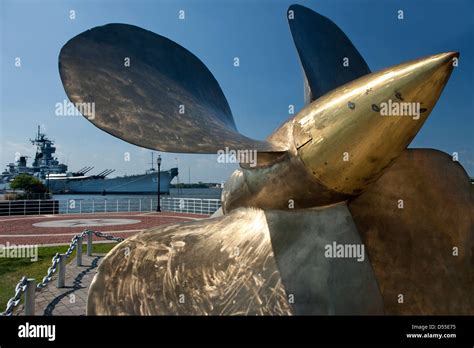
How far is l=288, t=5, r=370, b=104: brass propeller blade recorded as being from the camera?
3834 millimetres

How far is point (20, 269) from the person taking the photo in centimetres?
718

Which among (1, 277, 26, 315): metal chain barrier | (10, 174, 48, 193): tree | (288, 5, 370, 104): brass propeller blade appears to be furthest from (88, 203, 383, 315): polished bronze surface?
(10, 174, 48, 193): tree

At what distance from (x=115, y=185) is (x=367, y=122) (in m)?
67.5

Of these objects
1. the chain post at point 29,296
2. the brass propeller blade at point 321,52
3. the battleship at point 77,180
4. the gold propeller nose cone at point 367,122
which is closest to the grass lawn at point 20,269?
the chain post at point 29,296

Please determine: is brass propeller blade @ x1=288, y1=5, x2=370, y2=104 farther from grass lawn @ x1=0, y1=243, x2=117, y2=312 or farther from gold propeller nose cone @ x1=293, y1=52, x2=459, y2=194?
grass lawn @ x1=0, y1=243, x2=117, y2=312

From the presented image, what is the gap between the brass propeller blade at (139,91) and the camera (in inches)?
94.6

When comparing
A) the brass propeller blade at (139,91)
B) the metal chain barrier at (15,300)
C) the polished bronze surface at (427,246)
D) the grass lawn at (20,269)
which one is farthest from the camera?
the grass lawn at (20,269)

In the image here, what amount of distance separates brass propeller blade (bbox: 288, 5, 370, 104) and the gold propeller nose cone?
4.29 feet

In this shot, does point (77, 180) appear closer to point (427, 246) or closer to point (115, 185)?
point (115, 185)

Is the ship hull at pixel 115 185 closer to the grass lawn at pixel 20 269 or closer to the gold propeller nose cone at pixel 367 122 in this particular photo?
the grass lawn at pixel 20 269

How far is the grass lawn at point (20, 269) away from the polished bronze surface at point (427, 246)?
5.15 metres
